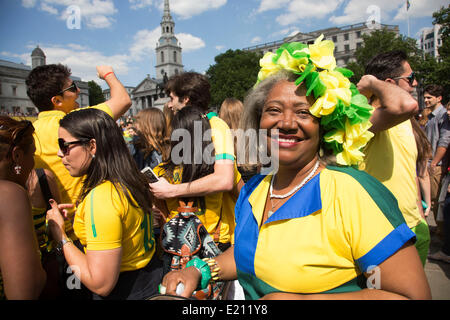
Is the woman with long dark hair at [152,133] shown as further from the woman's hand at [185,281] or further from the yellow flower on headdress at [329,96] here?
the yellow flower on headdress at [329,96]

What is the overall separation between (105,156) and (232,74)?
51331 millimetres

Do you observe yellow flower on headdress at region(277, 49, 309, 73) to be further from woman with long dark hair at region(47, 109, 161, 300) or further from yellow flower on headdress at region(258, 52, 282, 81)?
woman with long dark hair at region(47, 109, 161, 300)

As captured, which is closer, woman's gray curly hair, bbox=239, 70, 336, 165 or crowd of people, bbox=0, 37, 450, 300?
crowd of people, bbox=0, 37, 450, 300

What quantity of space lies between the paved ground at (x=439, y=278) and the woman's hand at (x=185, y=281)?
3.06 m

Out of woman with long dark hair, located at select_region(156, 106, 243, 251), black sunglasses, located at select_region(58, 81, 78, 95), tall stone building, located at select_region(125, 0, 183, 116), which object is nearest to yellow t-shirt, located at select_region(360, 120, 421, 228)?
woman with long dark hair, located at select_region(156, 106, 243, 251)

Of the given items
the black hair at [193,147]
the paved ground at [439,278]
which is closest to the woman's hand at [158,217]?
the black hair at [193,147]

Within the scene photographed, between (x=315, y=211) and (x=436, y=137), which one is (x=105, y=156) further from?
(x=436, y=137)

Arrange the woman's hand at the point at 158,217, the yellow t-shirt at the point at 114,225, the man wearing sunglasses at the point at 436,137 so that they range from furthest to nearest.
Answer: the man wearing sunglasses at the point at 436,137 → the woman's hand at the point at 158,217 → the yellow t-shirt at the point at 114,225

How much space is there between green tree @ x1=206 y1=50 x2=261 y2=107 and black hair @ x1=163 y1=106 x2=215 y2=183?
154 feet

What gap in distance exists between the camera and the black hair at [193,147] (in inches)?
93.3

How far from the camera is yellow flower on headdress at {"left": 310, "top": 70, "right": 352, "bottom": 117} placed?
4.21 feet

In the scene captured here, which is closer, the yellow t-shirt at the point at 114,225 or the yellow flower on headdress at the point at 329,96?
the yellow flower on headdress at the point at 329,96

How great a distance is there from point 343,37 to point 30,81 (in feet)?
198

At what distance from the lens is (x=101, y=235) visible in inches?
63.6
